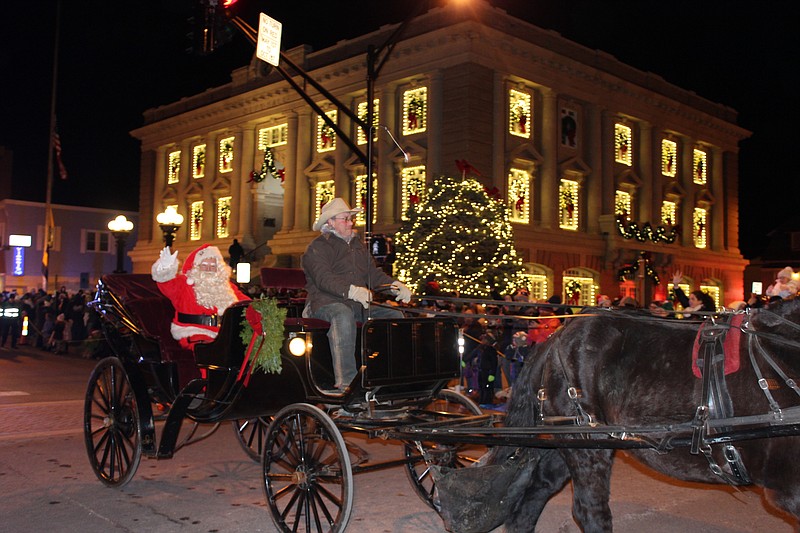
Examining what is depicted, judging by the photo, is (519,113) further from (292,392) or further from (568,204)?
(292,392)

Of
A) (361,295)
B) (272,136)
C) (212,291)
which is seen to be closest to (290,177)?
(272,136)

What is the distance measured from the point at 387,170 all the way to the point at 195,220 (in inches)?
660

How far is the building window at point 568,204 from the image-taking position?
3666 centimetres

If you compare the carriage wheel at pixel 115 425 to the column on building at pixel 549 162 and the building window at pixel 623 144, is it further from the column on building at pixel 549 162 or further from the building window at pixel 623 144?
the building window at pixel 623 144

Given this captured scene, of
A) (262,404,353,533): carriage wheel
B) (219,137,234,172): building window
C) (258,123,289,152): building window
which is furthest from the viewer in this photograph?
(219,137,234,172): building window

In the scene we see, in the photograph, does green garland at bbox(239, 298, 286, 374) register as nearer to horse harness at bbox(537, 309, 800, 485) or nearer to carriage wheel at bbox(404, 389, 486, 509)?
carriage wheel at bbox(404, 389, 486, 509)

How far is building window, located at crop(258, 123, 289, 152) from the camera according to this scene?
41938mm

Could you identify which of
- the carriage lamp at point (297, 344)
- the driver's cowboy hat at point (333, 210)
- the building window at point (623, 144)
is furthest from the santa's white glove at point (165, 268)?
the building window at point (623, 144)

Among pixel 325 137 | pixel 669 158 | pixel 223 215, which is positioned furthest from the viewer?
pixel 223 215

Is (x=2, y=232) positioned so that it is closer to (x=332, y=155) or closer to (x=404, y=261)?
(x=332, y=155)

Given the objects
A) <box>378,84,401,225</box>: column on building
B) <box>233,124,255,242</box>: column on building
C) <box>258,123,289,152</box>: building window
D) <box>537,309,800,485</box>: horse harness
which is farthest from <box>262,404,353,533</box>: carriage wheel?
<box>258,123,289,152</box>: building window

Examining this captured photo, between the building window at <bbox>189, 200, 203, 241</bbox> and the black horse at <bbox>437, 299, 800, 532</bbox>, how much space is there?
4311cm

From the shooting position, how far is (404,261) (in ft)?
76.4

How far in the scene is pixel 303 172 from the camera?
39.6 meters
